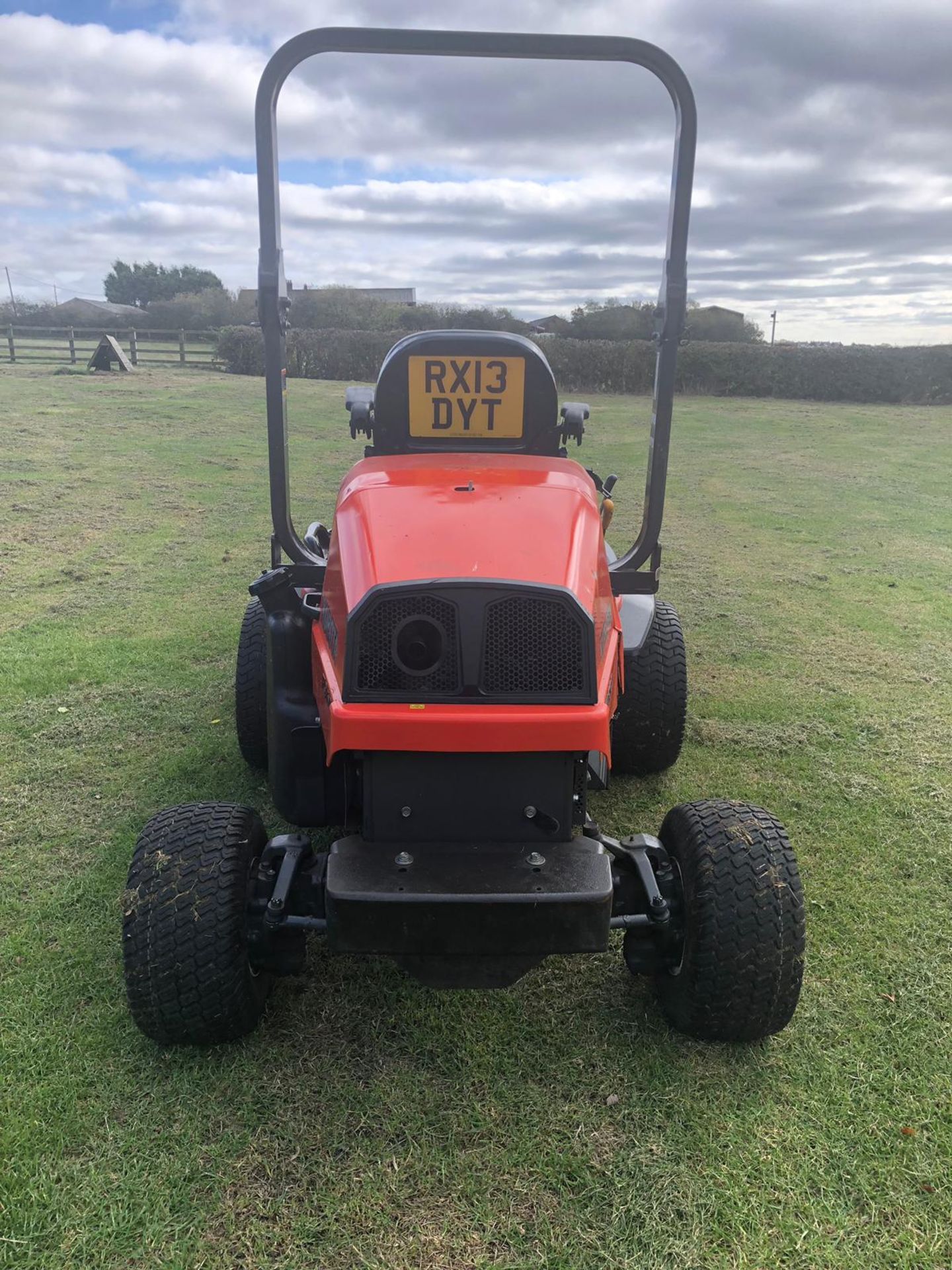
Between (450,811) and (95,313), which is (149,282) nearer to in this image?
(95,313)

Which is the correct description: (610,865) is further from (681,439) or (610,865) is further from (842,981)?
(681,439)

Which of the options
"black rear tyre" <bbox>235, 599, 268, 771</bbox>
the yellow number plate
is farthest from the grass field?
the yellow number plate

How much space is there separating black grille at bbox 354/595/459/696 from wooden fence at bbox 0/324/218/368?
23.0 m

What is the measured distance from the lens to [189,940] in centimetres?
233

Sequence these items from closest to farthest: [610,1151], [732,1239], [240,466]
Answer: [732,1239] < [610,1151] < [240,466]

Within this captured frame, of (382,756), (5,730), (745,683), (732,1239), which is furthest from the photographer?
(745,683)

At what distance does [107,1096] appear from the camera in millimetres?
2338

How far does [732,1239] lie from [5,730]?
11.9 ft

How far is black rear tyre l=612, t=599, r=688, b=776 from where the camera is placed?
386 cm


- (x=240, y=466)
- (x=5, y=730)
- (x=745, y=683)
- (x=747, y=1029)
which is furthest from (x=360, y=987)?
(x=240, y=466)

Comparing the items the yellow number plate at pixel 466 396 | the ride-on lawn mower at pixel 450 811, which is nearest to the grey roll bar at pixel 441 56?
the ride-on lawn mower at pixel 450 811

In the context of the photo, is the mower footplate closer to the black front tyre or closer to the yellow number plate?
the black front tyre

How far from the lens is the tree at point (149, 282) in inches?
1670

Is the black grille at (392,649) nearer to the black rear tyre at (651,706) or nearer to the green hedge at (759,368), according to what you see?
the black rear tyre at (651,706)
